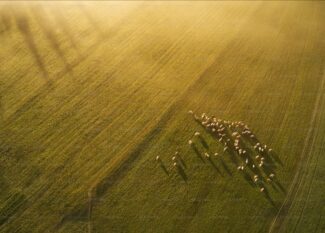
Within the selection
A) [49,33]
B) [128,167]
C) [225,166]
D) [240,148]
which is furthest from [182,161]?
[49,33]

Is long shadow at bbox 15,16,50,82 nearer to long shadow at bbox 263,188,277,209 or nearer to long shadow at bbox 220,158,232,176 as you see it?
long shadow at bbox 220,158,232,176

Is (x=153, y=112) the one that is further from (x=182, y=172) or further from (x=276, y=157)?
(x=276, y=157)

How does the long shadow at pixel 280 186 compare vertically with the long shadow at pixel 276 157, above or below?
below

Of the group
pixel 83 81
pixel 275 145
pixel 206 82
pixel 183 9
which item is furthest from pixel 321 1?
pixel 83 81

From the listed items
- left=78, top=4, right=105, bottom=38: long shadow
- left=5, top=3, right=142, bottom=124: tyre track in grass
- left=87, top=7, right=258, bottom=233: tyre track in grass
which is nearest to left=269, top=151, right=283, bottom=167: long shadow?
left=87, top=7, right=258, bottom=233: tyre track in grass

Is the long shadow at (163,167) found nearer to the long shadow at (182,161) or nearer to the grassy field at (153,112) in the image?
the grassy field at (153,112)

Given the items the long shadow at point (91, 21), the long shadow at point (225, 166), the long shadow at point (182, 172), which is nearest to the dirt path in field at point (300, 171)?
the long shadow at point (225, 166)

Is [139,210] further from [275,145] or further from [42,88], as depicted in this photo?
[42,88]
